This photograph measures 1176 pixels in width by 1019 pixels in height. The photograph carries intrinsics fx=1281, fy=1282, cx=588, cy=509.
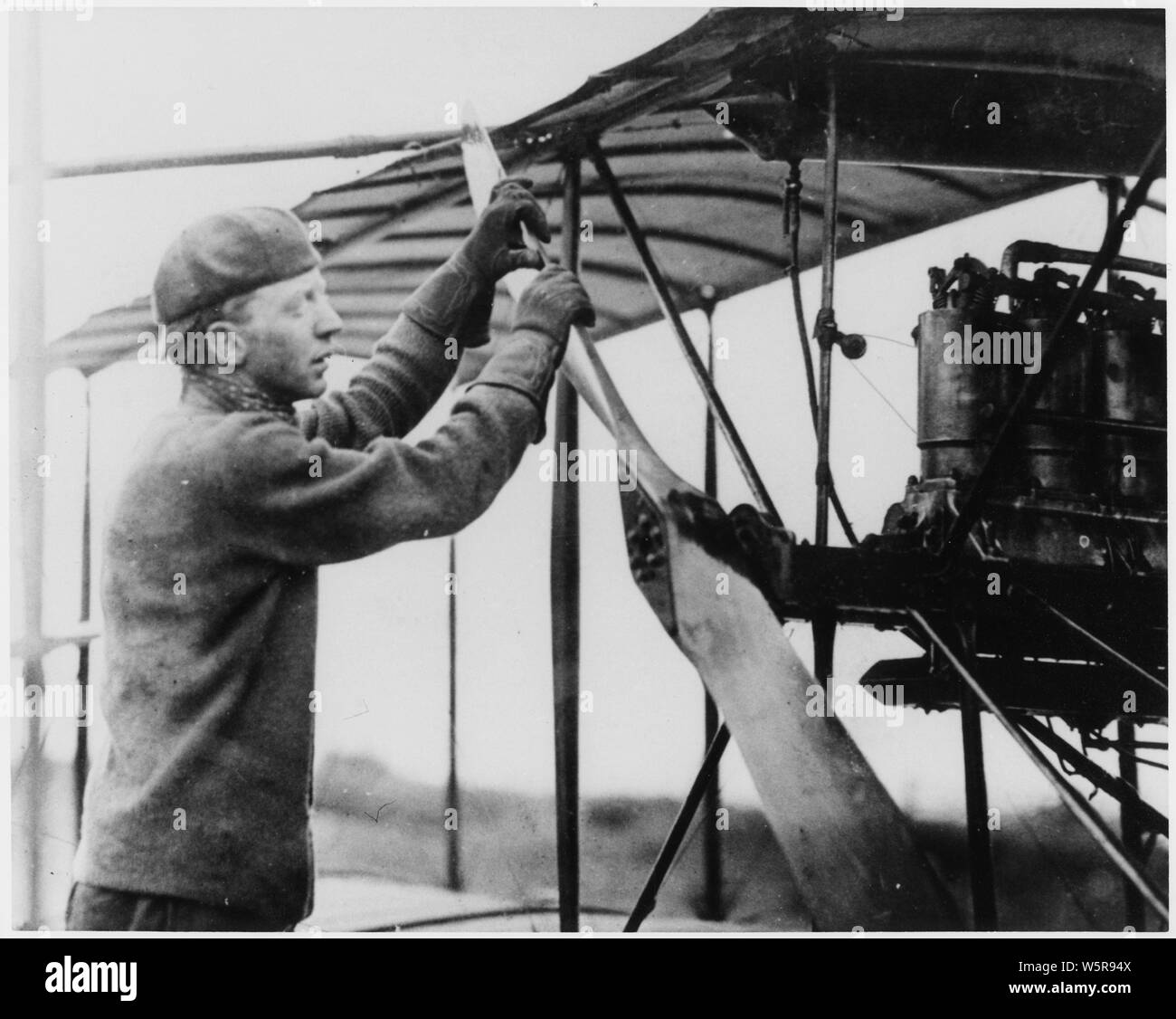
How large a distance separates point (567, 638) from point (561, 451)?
56 centimetres

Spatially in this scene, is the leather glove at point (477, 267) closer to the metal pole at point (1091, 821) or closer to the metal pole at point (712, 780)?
the metal pole at point (712, 780)

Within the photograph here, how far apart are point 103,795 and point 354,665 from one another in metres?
0.96

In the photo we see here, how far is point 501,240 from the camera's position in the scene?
3166mm

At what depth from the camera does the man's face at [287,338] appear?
2832 millimetres

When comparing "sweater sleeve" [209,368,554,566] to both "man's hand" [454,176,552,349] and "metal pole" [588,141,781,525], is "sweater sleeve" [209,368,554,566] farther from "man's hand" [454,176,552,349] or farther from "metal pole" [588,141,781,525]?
"metal pole" [588,141,781,525]

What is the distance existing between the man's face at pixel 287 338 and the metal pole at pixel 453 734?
3.10 ft

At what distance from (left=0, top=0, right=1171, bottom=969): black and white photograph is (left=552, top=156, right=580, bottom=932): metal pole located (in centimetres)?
2

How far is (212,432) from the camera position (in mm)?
2703

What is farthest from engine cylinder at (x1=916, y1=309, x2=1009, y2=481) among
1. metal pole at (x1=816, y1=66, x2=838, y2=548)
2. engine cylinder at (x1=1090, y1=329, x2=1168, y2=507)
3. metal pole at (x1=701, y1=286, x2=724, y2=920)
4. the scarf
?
the scarf

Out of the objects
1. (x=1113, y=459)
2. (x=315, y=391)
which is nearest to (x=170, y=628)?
(x=315, y=391)

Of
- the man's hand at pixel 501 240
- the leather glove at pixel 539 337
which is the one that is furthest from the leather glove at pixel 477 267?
the leather glove at pixel 539 337

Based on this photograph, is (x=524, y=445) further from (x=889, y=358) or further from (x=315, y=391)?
(x=889, y=358)
